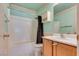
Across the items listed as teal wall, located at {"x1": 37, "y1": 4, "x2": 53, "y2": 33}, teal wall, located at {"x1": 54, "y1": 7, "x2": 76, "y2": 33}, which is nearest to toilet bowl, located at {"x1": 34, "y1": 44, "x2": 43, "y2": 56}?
teal wall, located at {"x1": 37, "y1": 4, "x2": 53, "y2": 33}

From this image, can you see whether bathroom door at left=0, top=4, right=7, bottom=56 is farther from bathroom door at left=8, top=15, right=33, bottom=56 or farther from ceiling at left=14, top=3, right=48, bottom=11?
ceiling at left=14, top=3, right=48, bottom=11

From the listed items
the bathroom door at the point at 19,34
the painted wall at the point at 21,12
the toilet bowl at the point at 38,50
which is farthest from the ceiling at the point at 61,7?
the toilet bowl at the point at 38,50

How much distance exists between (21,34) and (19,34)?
0.04 m

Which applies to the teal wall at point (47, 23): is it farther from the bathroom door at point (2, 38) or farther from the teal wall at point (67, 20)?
the bathroom door at point (2, 38)

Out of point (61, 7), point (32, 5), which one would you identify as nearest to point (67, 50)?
point (61, 7)

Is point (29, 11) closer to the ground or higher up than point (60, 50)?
higher up

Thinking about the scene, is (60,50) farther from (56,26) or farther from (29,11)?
(29,11)

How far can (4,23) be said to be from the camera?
2.14 meters

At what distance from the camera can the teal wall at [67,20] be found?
186 centimetres

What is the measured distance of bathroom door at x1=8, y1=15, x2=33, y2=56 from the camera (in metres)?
2.17

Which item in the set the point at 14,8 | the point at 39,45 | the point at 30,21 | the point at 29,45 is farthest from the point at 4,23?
the point at 39,45

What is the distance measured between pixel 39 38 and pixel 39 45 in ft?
0.51

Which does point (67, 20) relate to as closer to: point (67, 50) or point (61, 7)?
point (61, 7)

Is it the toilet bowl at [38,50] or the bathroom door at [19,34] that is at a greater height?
the bathroom door at [19,34]
